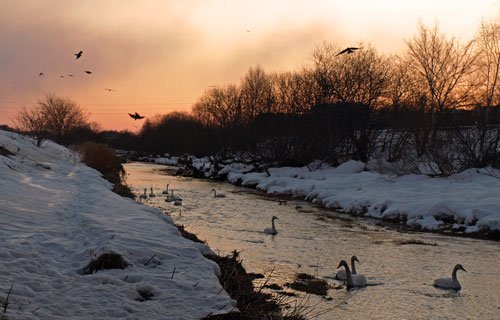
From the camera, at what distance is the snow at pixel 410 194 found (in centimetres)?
1748

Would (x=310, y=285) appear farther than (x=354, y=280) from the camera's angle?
No

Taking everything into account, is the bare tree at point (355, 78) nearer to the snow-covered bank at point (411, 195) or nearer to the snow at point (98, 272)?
the snow-covered bank at point (411, 195)

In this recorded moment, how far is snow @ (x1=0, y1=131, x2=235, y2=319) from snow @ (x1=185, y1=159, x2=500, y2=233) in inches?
476

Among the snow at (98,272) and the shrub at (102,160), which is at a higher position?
the shrub at (102,160)

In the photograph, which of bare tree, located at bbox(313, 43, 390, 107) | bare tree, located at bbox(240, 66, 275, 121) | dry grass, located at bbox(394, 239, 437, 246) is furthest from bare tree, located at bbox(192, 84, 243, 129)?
dry grass, located at bbox(394, 239, 437, 246)

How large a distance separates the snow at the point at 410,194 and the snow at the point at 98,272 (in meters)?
12.1

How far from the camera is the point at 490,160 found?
83.6ft

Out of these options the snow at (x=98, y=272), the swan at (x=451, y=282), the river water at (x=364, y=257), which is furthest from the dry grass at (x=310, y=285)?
the swan at (x=451, y=282)

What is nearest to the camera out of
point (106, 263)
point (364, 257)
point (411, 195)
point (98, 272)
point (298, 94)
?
point (98, 272)

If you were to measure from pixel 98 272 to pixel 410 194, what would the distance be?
1894cm

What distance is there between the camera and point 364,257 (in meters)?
12.5

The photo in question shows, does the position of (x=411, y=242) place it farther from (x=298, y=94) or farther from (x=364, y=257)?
(x=298, y=94)

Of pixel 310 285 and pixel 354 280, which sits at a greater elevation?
pixel 354 280

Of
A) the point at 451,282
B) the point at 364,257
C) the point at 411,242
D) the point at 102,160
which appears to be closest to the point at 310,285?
the point at 451,282
